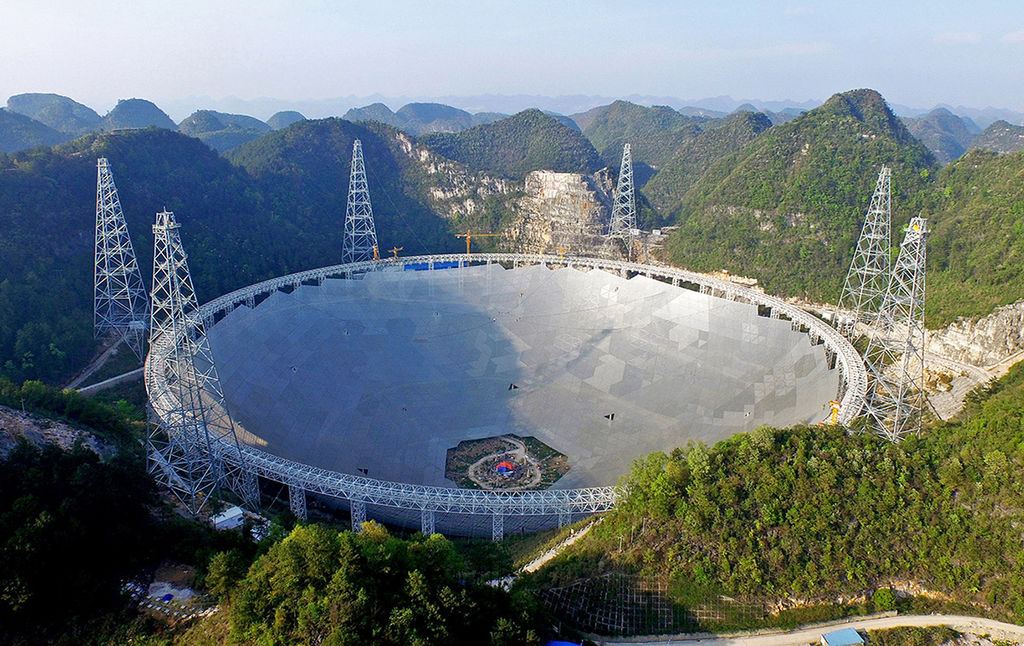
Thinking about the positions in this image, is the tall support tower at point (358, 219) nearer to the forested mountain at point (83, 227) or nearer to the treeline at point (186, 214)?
the treeline at point (186, 214)

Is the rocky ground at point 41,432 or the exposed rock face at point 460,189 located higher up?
the exposed rock face at point 460,189

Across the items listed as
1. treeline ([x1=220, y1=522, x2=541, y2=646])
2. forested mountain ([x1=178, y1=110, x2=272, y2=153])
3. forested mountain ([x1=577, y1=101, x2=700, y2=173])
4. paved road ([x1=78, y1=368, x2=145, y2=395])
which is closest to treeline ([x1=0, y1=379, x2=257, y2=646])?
treeline ([x1=220, y1=522, x2=541, y2=646])

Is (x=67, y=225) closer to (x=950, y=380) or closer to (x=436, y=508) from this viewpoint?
(x=436, y=508)

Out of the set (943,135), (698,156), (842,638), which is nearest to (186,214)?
(842,638)

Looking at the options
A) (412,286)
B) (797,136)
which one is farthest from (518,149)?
(412,286)

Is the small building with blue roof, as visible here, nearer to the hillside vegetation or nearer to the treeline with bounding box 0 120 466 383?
the hillside vegetation

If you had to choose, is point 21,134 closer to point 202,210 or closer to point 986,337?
point 202,210

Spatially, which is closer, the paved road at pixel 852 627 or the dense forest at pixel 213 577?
the dense forest at pixel 213 577

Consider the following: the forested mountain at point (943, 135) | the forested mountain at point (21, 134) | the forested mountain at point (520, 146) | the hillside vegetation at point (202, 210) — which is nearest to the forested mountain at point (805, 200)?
the hillside vegetation at point (202, 210)
